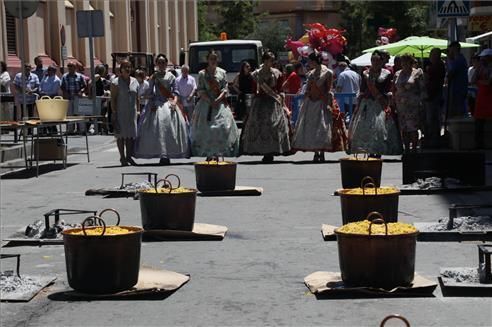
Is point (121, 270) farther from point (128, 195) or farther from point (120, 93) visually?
point (120, 93)

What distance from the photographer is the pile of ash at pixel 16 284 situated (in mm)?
7898

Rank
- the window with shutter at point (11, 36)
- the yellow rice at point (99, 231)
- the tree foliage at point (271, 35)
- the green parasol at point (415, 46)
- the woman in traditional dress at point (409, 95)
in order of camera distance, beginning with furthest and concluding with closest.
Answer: the tree foliage at point (271, 35)
the window with shutter at point (11, 36)
the green parasol at point (415, 46)
the woman in traditional dress at point (409, 95)
the yellow rice at point (99, 231)

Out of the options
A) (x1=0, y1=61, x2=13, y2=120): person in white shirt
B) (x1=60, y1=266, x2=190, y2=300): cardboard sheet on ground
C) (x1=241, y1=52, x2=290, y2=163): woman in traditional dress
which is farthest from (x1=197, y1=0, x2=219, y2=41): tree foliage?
(x1=60, y1=266, x2=190, y2=300): cardboard sheet on ground

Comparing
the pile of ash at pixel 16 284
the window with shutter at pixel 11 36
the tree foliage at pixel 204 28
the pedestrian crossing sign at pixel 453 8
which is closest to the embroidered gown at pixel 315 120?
the pedestrian crossing sign at pixel 453 8

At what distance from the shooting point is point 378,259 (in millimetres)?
7574

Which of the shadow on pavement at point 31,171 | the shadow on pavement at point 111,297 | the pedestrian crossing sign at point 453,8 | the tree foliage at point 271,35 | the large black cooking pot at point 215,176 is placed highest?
the tree foliage at point 271,35

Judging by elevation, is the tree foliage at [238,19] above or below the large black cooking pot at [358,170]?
above

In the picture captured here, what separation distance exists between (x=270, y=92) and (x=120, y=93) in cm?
268

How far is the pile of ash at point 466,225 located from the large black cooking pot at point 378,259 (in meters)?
2.46

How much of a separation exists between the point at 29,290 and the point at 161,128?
1123 centimetres

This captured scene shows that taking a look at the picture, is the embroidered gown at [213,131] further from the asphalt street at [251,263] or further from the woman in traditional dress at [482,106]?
the woman in traditional dress at [482,106]

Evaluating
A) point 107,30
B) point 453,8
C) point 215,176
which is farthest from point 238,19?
point 215,176

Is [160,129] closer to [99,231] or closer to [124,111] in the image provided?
[124,111]

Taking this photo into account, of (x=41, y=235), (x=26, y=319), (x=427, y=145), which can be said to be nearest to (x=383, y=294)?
(x=26, y=319)
